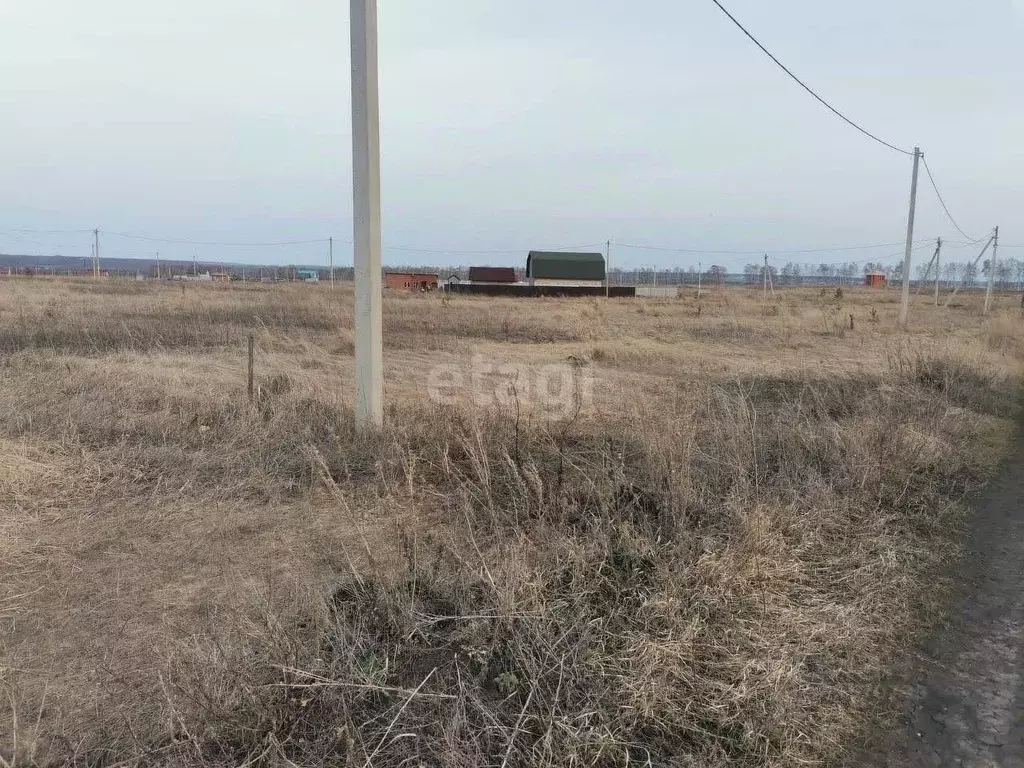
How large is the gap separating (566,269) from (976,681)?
51.1 metres

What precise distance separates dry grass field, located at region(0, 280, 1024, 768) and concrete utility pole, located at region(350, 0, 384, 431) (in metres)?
0.49

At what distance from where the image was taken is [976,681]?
2.90 metres

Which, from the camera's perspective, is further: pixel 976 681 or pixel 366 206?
pixel 366 206

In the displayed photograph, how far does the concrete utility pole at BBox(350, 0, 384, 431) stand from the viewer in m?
5.62

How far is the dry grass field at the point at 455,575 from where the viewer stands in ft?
7.39

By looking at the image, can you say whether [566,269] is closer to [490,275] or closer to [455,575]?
[490,275]

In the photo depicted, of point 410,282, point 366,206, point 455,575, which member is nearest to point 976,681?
point 455,575

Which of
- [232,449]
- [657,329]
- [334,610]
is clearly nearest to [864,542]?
[334,610]

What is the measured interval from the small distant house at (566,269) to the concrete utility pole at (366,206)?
151ft

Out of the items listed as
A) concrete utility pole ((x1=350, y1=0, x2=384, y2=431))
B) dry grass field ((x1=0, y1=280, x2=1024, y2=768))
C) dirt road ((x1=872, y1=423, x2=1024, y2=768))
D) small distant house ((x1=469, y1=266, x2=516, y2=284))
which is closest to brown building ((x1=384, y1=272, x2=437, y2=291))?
small distant house ((x1=469, y1=266, x2=516, y2=284))

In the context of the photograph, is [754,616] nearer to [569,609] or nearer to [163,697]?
[569,609]

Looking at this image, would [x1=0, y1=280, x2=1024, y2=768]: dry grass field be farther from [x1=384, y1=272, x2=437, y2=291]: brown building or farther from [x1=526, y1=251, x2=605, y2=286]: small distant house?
[x1=526, y1=251, x2=605, y2=286]: small distant house

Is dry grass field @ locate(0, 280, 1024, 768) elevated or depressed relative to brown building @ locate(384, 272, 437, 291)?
depressed

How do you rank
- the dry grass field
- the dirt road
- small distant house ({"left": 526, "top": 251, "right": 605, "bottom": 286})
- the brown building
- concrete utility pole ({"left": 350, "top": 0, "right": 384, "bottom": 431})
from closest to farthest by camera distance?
the dry grass field < the dirt road < concrete utility pole ({"left": 350, "top": 0, "right": 384, "bottom": 431}) < the brown building < small distant house ({"left": 526, "top": 251, "right": 605, "bottom": 286})
